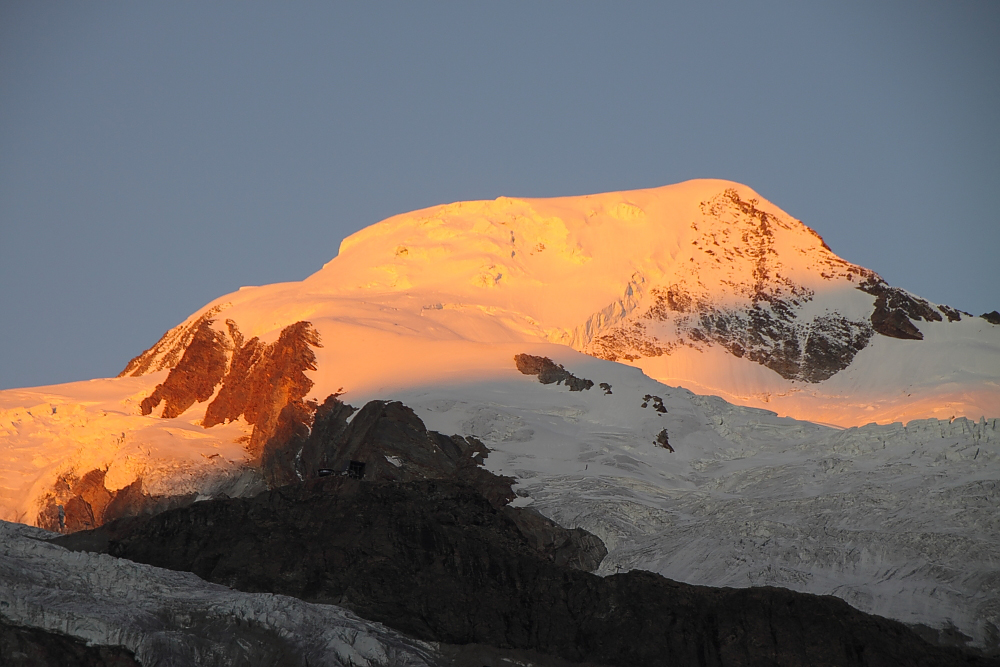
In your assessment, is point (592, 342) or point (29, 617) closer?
point (29, 617)

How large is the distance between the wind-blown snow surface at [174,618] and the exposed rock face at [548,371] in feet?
194

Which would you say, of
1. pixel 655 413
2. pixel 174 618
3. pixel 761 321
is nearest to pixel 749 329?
pixel 761 321

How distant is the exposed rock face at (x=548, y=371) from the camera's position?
506ft

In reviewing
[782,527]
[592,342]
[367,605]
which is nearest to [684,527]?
[782,527]

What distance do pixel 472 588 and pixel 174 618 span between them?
18.3m

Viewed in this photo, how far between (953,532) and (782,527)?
10345 mm

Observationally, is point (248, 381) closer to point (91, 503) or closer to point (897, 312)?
point (91, 503)

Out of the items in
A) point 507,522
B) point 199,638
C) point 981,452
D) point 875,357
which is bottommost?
point 199,638

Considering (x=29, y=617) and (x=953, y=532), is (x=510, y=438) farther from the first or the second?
(x=29, y=617)

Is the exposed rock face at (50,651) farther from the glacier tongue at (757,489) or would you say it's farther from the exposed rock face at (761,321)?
the exposed rock face at (761,321)

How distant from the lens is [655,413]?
14900 cm

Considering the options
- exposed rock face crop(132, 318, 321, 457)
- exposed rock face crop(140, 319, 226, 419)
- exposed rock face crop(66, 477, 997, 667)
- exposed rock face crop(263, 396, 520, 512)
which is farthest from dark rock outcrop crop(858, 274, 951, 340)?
exposed rock face crop(66, 477, 997, 667)

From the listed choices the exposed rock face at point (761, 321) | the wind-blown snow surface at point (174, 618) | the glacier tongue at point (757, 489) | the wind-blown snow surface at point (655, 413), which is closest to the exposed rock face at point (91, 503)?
the wind-blown snow surface at point (655, 413)

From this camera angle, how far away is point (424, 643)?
9544 cm
